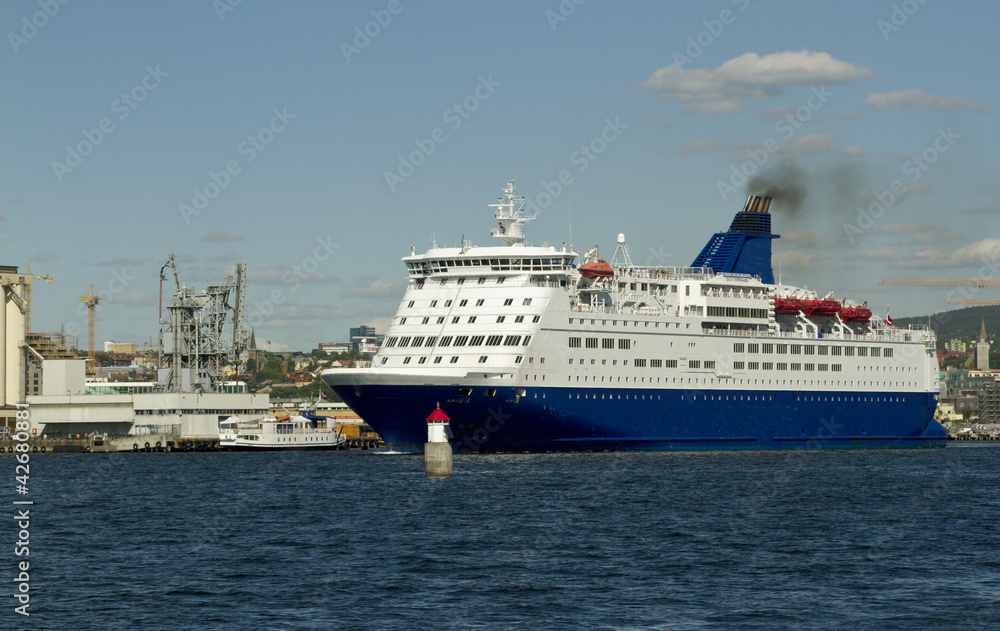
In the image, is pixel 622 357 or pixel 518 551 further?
pixel 622 357

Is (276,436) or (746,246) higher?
(746,246)

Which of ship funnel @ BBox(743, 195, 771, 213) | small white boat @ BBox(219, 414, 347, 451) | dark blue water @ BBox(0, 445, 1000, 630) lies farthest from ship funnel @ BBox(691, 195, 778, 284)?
small white boat @ BBox(219, 414, 347, 451)

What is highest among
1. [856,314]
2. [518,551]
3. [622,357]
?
[856,314]

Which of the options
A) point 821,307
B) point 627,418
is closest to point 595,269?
point 627,418

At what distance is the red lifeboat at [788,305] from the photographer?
238 ft

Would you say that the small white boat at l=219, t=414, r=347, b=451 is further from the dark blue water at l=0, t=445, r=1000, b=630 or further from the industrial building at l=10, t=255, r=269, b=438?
the dark blue water at l=0, t=445, r=1000, b=630

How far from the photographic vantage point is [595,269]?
63.7 metres

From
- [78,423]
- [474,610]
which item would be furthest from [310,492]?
[78,423]

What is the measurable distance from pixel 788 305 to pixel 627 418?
1495cm

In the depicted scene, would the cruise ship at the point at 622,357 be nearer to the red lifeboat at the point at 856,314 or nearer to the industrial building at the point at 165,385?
the red lifeboat at the point at 856,314

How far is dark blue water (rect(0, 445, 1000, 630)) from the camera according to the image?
26266 mm

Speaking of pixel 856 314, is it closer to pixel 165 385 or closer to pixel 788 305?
pixel 788 305

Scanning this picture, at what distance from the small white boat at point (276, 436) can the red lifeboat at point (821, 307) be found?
33525mm

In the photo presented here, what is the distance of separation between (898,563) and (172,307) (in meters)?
74.7
